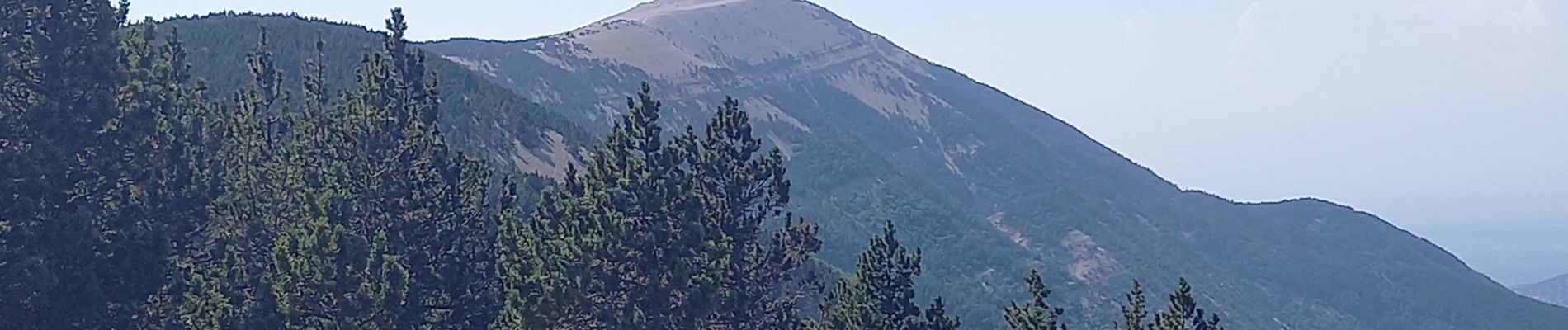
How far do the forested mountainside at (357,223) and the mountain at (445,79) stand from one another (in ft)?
112

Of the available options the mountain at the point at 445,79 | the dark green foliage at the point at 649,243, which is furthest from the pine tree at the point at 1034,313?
the mountain at the point at 445,79

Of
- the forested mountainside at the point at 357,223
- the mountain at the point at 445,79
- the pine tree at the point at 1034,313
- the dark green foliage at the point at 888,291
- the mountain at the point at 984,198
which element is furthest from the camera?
the mountain at the point at 984,198

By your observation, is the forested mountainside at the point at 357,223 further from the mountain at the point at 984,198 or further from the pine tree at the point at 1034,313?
the mountain at the point at 984,198

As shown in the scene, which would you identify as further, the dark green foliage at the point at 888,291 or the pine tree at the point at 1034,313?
the dark green foliage at the point at 888,291

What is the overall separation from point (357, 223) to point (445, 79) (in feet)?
168

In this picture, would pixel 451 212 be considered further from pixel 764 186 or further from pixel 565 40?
pixel 565 40

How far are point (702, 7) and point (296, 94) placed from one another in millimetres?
136160

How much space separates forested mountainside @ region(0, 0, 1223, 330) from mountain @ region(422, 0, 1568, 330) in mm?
69216

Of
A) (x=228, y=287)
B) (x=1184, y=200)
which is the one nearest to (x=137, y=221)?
(x=228, y=287)

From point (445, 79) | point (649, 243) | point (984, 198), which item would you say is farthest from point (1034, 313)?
point (984, 198)

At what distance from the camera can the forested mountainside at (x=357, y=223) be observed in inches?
1113

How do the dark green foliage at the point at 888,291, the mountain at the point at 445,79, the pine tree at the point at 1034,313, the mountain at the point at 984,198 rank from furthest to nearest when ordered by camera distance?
1. the mountain at the point at 984,198
2. the mountain at the point at 445,79
3. the dark green foliage at the point at 888,291
4. the pine tree at the point at 1034,313

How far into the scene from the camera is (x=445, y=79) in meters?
81.9

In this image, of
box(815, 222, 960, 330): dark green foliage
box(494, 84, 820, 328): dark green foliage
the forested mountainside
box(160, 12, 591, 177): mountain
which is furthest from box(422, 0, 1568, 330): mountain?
box(815, 222, 960, 330): dark green foliage
